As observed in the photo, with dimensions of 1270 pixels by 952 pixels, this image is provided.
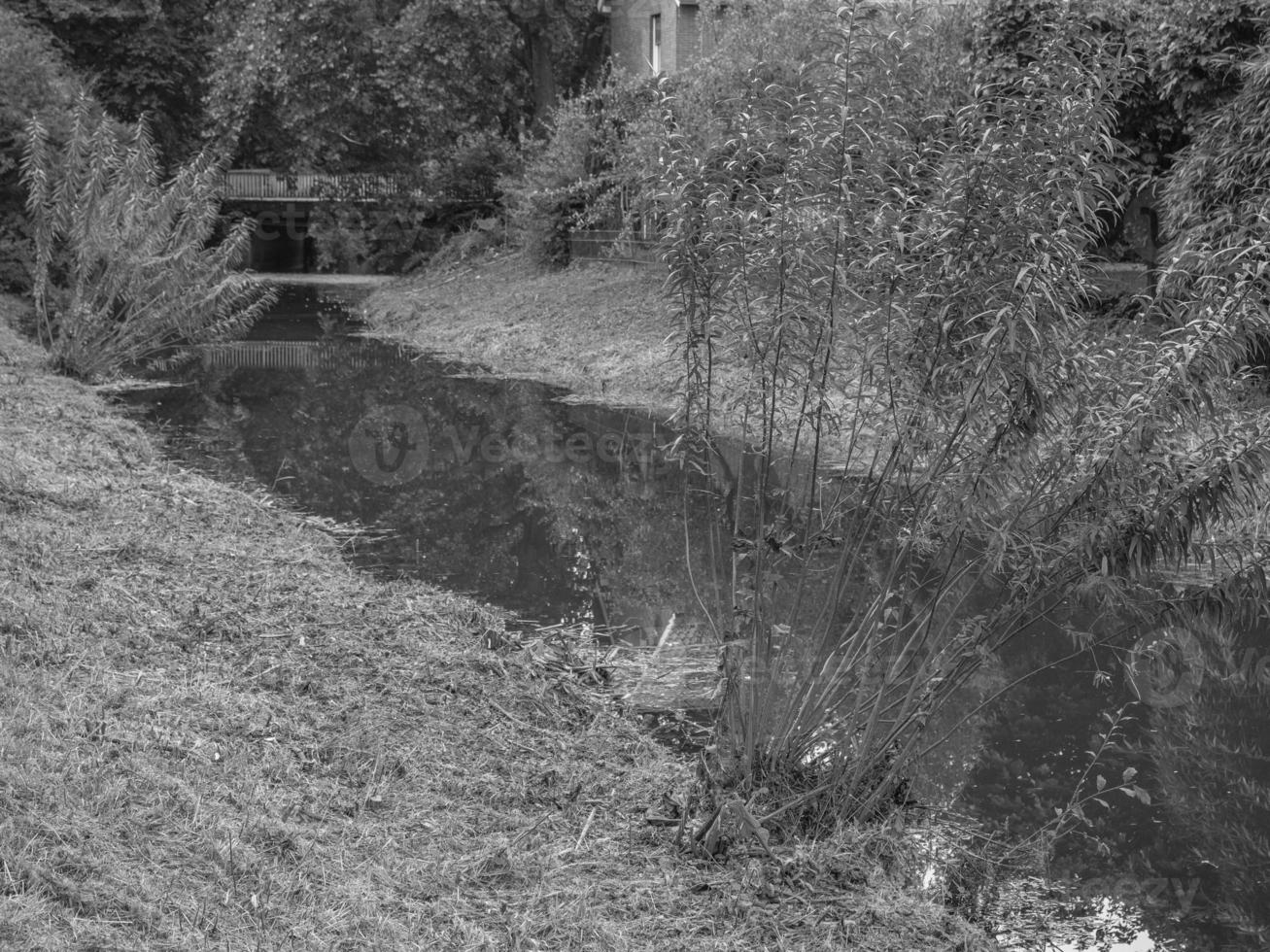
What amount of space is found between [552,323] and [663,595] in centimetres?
1538

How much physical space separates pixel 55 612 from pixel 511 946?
3539 mm

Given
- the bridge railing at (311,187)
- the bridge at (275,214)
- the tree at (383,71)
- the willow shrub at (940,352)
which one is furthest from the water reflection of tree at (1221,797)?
the bridge at (275,214)

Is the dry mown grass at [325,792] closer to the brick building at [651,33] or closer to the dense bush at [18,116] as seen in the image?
the dense bush at [18,116]

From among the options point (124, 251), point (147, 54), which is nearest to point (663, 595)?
point (124, 251)

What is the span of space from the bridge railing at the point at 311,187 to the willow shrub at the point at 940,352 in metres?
34.2

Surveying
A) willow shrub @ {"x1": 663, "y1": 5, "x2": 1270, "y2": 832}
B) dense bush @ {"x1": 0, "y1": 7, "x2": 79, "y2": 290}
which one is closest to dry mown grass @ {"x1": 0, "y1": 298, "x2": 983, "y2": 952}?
willow shrub @ {"x1": 663, "y1": 5, "x2": 1270, "y2": 832}

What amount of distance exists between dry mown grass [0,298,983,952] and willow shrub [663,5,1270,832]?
584mm

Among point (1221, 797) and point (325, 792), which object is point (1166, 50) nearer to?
point (1221, 797)

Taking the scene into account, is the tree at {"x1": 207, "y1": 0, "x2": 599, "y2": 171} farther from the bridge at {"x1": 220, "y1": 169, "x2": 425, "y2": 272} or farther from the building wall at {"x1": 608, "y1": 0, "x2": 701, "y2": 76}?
the bridge at {"x1": 220, "y1": 169, "x2": 425, "y2": 272}

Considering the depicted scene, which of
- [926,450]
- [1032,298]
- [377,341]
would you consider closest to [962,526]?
[926,450]

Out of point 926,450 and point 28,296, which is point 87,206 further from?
point 926,450

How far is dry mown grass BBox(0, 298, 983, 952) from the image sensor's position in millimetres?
4488

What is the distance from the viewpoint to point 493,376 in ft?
→ 69.4

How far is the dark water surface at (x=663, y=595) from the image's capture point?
5582 millimetres
